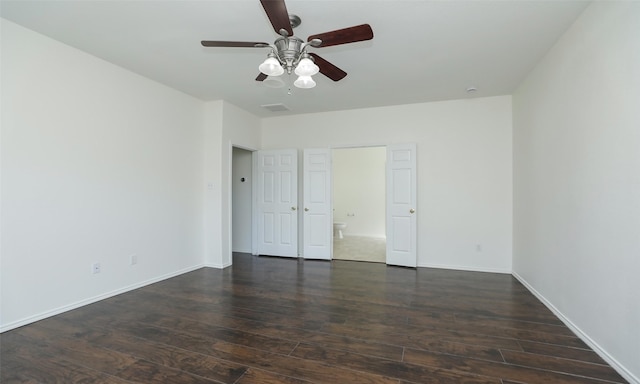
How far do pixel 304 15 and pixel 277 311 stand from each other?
2.74 meters

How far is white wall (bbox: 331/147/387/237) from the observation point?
754 centimetres

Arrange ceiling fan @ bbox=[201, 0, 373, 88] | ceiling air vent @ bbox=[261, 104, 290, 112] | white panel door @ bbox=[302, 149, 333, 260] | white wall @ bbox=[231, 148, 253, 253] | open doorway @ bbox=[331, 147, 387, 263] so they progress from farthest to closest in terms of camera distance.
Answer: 1. open doorway @ bbox=[331, 147, 387, 263]
2. white wall @ bbox=[231, 148, 253, 253]
3. white panel door @ bbox=[302, 149, 333, 260]
4. ceiling air vent @ bbox=[261, 104, 290, 112]
5. ceiling fan @ bbox=[201, 0, 373, 88]

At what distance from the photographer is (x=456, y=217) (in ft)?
15.0

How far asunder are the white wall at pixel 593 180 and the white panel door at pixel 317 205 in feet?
9.86

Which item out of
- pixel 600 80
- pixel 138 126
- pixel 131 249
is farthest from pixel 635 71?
pixel 131 249

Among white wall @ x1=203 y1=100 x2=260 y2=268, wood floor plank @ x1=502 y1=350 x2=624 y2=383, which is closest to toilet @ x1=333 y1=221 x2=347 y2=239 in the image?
white wall @ x1=203 y1=100 x2=260 y2=268

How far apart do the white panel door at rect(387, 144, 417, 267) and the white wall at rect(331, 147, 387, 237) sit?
271cm

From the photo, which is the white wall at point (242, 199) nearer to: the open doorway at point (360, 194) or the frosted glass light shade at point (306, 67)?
the open doorway at point (360, 194)

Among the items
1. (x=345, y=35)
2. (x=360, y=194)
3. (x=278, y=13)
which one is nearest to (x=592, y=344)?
(x=345, y=35)

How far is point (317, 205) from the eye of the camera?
17.1 ft

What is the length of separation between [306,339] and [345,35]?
2.32 metres

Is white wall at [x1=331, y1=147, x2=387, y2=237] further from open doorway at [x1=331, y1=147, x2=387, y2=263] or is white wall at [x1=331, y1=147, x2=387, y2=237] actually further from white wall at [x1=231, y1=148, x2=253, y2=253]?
white wall at [x1=231, y1=148, x2=253, y2=253]

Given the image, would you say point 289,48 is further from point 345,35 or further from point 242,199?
point 242,199

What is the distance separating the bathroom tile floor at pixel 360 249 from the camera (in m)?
5.28
